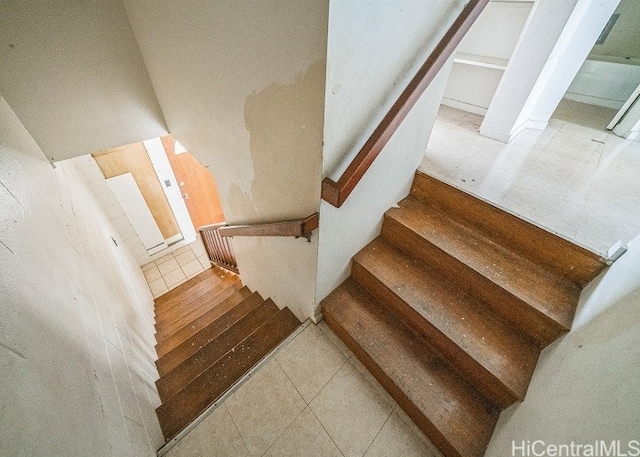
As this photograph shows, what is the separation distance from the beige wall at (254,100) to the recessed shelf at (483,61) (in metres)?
2.14

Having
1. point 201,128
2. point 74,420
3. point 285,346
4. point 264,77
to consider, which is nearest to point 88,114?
point 201,128

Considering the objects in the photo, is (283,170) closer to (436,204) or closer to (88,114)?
(436,204)

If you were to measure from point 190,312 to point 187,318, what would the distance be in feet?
0.51

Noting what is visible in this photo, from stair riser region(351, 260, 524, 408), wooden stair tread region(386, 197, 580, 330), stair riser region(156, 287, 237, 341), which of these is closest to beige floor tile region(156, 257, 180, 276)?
stair riser region(156, 287, 237, 341)

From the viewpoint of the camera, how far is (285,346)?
1.84m

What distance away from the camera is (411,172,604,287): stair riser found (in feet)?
4.76

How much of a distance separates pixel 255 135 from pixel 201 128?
75 cm

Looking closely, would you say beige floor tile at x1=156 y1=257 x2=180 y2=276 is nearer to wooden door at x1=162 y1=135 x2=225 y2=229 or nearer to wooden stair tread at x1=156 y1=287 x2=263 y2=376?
wooden door at x1=162 y1=135 x2=225 y2=229

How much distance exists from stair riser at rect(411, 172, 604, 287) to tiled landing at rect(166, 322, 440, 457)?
131 centimetres

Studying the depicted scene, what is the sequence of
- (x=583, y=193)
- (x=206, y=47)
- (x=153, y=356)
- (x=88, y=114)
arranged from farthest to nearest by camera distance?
(x=153, y=356)
(x=88, y=114)
(x=583, y=193)
(x=206, y=47)

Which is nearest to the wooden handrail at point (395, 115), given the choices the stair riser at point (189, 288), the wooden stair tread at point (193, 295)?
the wooden stair tread at point (193, 295)

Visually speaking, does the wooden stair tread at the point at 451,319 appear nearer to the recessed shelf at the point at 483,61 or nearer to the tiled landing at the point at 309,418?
the tiled landing at the point at 309,418

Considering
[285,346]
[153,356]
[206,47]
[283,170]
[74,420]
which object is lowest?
[153,356]

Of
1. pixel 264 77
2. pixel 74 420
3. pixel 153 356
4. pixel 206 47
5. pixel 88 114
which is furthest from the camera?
pixel 153 356
